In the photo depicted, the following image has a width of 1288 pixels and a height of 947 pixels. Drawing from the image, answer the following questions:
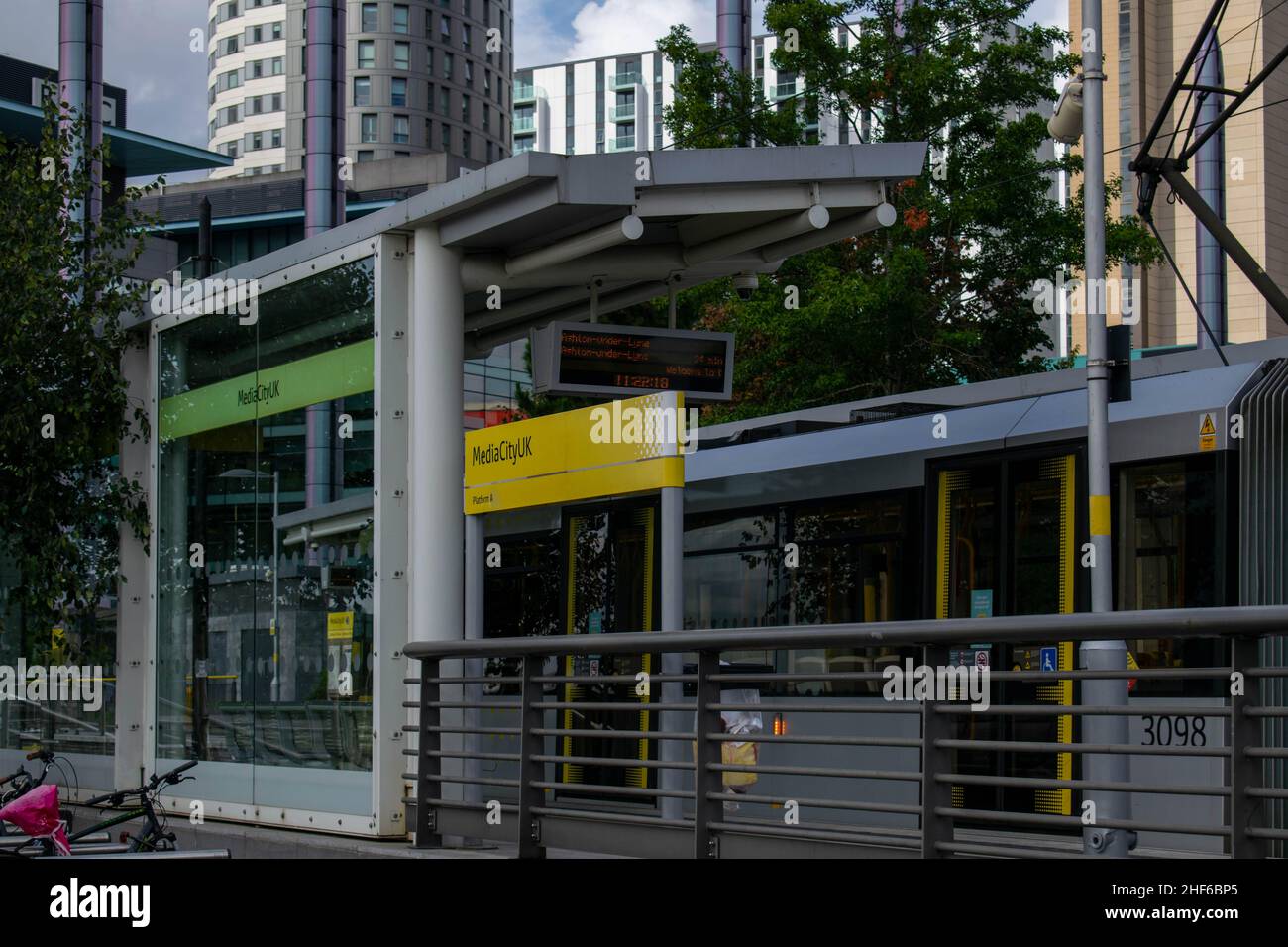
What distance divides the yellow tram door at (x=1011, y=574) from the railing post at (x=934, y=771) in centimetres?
564

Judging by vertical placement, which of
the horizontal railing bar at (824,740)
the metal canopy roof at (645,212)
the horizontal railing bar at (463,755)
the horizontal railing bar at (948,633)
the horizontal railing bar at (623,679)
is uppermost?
the metal canopy roof at (645,212)

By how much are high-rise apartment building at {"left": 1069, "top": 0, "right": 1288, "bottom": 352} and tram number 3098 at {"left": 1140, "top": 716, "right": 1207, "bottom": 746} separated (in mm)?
42656

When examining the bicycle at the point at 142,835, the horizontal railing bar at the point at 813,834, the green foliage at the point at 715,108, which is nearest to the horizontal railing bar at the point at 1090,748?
the horizontal railing bar at the point at 813,834

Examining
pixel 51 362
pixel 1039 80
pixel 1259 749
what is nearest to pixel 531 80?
pixel 1039 80

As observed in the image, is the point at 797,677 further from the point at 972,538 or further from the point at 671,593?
the point at 972,538

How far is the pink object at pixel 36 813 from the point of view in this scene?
10875 millimetres

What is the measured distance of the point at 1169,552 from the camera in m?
12.3

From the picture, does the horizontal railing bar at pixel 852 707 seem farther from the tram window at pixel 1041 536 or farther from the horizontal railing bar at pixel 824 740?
the tram window at pixel 1041 536

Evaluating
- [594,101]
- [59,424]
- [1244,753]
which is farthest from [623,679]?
[594,101]

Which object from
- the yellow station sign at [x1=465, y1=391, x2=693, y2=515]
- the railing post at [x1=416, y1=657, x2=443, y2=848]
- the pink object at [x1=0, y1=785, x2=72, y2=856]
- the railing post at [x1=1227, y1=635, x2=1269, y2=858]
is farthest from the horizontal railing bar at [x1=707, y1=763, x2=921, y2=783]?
the pink object at [x1=0, y1=785, x2=72, y2=856]

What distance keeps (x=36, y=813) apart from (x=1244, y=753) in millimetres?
7689

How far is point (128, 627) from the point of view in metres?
14.4

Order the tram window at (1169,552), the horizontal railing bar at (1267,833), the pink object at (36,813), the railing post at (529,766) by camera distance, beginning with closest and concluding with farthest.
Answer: the horizontal railing bar at (1267,833)
the railing post at (529,766)
the pink object at (36,813)
the tram window at (1169,552)

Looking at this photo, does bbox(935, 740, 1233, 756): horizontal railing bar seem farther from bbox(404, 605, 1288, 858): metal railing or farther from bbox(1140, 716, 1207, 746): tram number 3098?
bbox(1140, 716, 1207, 746): tram number 3098
